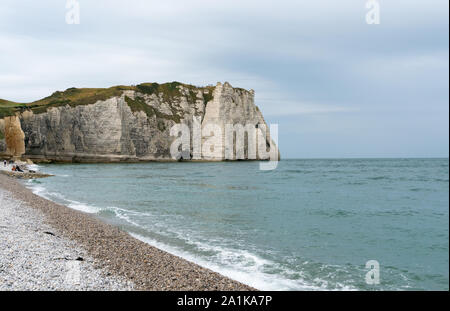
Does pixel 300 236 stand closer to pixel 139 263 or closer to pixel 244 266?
pixel 244 266

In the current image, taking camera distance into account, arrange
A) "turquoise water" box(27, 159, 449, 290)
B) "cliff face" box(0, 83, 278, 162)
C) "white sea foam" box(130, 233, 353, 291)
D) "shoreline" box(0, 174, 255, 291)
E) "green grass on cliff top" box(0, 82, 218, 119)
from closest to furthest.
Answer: "shoreline" box(0, 174, 255, 291) → "white sea foam" box(130, 233, 353, 291) → "turquoise water" box(27, 159, 449, 290) → "cliff face" box(0, 83, 278, 162) → "green grass on cliff top" box(0, 82, 218, 119)

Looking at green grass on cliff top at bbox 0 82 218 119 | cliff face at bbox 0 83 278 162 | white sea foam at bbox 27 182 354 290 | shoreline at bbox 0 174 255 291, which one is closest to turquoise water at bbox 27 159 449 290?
white sea foam at bbox 27 182 354 290

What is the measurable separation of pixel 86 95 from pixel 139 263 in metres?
108

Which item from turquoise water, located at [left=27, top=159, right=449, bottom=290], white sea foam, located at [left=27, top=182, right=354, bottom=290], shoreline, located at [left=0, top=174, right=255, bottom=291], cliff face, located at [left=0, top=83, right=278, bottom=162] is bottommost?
turquoise water, located at [left=27, top=159, right=449, bottom=290]

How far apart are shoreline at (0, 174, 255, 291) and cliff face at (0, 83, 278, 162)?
76450 mm

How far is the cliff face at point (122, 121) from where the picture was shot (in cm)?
7969

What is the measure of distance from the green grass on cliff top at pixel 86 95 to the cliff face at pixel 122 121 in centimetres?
37

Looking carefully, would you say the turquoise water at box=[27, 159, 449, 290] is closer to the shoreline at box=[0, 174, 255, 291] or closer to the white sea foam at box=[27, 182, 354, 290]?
the white sea foam at box=[27, 182, 354, 290]

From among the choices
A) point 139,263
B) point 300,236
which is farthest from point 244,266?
point 300,236

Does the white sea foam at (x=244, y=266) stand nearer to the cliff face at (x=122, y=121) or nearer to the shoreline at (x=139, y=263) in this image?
the shoreline at (x=139, y=263)

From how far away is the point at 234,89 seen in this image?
116 metres

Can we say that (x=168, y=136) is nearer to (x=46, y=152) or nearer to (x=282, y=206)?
(x=46, y=152)

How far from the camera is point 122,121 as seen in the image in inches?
3647

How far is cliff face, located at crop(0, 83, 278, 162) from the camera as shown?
79688mm
